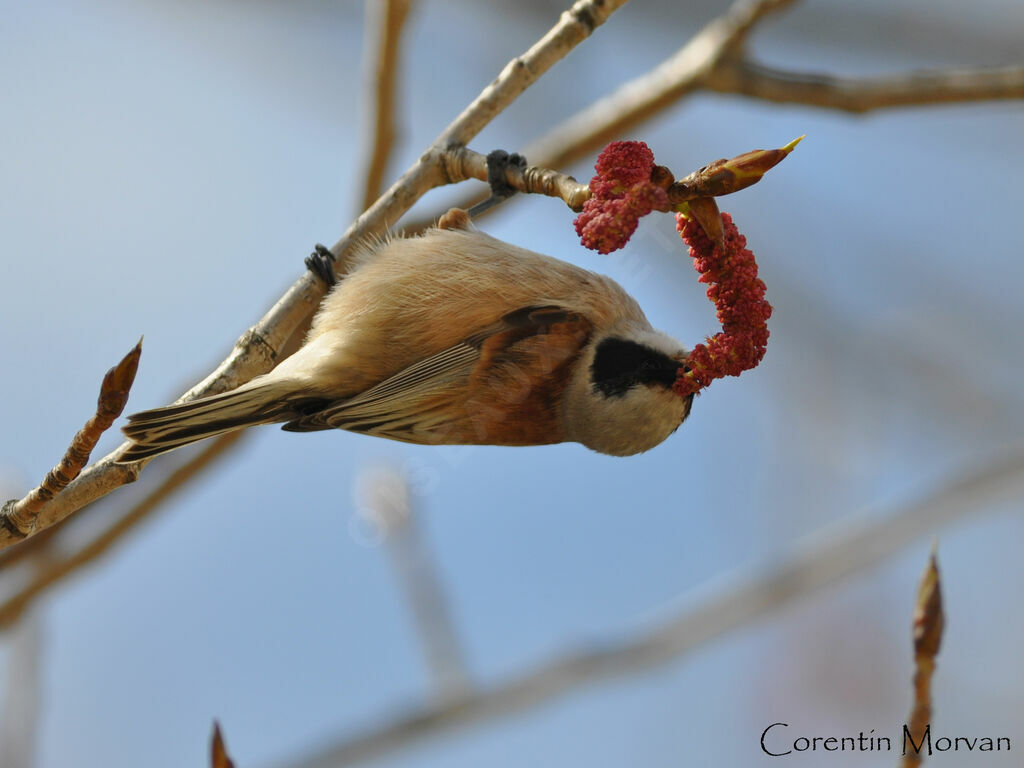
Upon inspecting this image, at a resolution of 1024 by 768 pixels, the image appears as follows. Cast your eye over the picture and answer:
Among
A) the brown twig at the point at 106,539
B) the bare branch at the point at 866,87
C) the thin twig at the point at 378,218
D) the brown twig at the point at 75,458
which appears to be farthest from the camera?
the bare branch at the point at 866,87

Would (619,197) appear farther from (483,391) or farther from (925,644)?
(483,391)

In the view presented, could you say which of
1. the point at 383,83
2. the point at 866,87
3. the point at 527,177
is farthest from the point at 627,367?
the point at 866,87

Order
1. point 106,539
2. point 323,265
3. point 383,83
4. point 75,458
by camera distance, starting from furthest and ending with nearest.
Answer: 1. point 383,83
2. point 106,539
3. point 323,265
4. point 75,458

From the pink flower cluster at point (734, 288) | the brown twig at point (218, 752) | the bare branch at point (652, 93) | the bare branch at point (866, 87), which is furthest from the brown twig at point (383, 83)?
the brown twig at point (218, 752)

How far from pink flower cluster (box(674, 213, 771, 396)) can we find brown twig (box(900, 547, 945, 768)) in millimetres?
463

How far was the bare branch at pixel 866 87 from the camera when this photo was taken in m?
2.92

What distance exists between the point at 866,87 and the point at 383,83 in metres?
1.45

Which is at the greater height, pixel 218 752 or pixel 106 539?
pixel 106 539

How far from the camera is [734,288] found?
1722 mm

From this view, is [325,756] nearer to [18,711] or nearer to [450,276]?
[18,711]

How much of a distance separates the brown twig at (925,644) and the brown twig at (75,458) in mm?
1299

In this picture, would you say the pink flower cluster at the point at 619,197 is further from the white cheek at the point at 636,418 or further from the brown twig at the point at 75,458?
the white cheek at the point at 636,418

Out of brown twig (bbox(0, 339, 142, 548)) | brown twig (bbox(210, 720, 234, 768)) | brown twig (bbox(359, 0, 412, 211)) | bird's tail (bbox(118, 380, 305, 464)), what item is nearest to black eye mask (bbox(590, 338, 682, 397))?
bird's tail (bbox(118, 380, 305, 464))

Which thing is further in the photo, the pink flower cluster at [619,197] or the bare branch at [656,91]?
the bare branch at [656,91]
